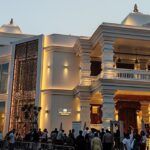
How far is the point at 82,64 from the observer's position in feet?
70.8

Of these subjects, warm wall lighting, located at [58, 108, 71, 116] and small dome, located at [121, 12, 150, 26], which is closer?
warm wall lighting, located at [58, 108, 71, 116]

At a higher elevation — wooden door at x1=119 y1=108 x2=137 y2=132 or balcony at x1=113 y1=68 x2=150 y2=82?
balcony at x1=113 y1=68 x2=150 y2=82

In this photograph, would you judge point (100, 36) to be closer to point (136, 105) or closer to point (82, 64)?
point (82, 64)

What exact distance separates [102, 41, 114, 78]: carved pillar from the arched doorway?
401cm

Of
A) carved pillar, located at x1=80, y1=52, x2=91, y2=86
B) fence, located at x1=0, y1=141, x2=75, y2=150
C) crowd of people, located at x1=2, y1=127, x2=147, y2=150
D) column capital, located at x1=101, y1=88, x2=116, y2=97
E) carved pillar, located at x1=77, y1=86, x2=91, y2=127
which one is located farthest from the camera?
carved pillar, located at x1=80, y1=52, x2=91, y2=86

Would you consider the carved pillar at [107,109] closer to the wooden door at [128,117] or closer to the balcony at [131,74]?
the balcony at [131,74]

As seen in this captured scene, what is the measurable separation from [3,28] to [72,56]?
9.97 m

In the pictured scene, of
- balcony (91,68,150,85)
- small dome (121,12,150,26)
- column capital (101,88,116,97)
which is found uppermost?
small dome (121,12,150,26)

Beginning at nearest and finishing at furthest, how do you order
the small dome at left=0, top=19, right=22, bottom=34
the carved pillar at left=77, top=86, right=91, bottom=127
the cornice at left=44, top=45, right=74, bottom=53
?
1. the carved pillar at left=77, top=86, right=91, bottom=127
2. the cornice at left=44, top=45, right=74, bottom=53
3. the small dome at left=0, top=19, right=22, bottom=34

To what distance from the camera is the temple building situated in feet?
67.9

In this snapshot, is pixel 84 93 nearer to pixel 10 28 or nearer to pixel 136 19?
pixel 136 19

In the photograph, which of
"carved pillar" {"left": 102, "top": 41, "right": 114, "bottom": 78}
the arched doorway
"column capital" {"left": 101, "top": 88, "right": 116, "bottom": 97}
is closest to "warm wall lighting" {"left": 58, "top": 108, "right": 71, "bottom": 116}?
the arched doorway

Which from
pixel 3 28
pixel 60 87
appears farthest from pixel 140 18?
pixel 3 28

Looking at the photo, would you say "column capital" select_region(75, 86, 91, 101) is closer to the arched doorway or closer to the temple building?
the temple building
